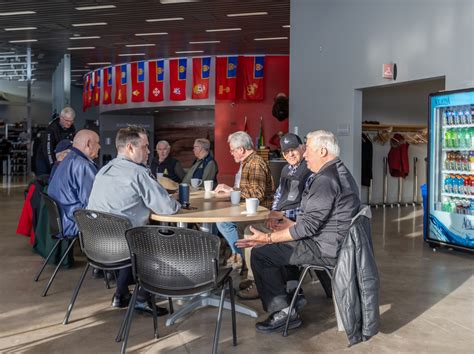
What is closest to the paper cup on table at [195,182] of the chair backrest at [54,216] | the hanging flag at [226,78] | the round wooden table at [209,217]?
the round wooden table at [209,217]

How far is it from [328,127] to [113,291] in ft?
16.3

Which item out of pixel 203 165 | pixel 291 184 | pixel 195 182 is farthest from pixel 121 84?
pixel 291 184

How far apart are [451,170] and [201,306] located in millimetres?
3704

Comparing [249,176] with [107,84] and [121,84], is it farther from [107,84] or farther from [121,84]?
[107,84]

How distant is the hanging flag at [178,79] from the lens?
48.7ft

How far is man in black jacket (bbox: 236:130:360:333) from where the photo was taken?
9.98 ft

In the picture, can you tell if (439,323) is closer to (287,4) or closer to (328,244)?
(328,244)

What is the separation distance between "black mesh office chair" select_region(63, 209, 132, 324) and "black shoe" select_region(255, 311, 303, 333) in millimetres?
923

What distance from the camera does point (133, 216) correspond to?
130 inches

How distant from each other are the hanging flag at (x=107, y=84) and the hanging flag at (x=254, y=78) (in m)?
4.98

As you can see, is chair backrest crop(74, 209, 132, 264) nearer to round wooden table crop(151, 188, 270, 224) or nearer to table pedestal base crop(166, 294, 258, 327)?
round wooden table crop(151, 188, 270, 224)

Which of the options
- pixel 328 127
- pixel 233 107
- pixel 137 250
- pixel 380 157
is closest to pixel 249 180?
pixel 137 250

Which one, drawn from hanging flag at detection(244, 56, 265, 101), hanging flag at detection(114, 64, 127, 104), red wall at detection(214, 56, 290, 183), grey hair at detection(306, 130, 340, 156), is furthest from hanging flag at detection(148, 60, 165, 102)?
grey hair at detection(306, 130, 340, 156)

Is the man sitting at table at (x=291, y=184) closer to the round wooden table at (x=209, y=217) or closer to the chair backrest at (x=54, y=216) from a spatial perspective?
the round wooden table at (x=209, y=217)
